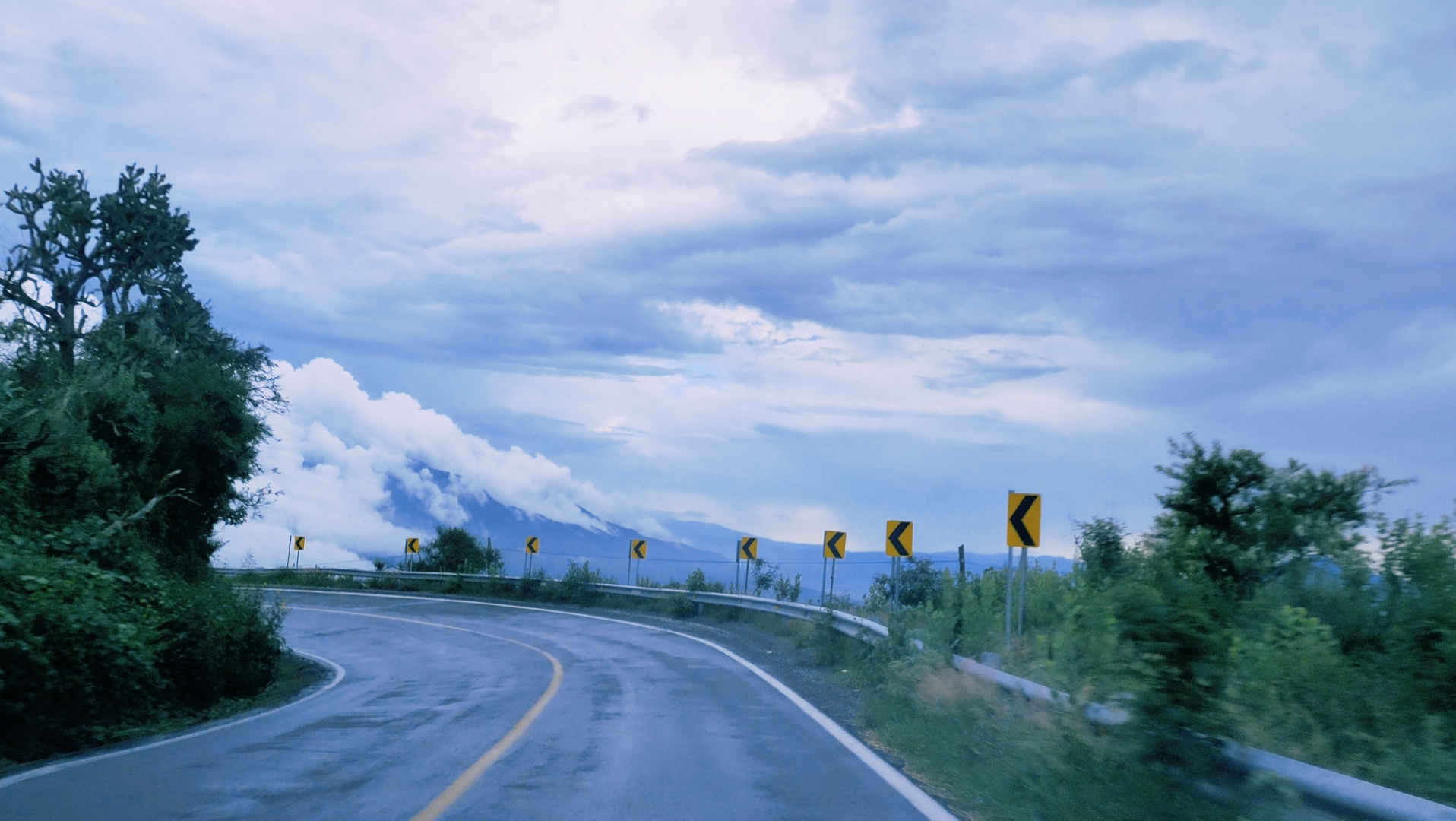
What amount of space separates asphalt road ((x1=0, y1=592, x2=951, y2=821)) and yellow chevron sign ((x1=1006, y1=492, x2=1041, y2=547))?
4292 mm

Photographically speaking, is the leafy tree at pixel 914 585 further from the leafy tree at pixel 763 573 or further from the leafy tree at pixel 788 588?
the leafy tree at pixel 763 573

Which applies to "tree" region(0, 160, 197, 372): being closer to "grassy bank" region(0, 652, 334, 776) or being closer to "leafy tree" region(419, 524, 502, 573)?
"grassy bank" region(0, 652, 334, 776)

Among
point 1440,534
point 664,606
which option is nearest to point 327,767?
point 1440,534

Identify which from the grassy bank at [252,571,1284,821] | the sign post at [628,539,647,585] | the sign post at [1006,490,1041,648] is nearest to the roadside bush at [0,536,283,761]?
the grassy bank at [252,571,1284,821]

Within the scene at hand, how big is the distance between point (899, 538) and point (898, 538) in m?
0.02

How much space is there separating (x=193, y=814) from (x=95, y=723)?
5.66 metres

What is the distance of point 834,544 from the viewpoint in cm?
3197

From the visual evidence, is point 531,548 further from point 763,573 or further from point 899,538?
point 899,538

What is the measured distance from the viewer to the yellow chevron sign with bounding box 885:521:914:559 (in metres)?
25.3

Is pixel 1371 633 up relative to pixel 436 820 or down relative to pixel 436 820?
up

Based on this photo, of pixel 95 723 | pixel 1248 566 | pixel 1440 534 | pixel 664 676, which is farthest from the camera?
pixel 664 676

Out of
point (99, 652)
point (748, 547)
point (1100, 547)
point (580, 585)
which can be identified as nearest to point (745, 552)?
point (748, 547)

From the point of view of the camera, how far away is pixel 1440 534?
966 cm

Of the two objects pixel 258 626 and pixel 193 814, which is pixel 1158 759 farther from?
pixel 258 626
